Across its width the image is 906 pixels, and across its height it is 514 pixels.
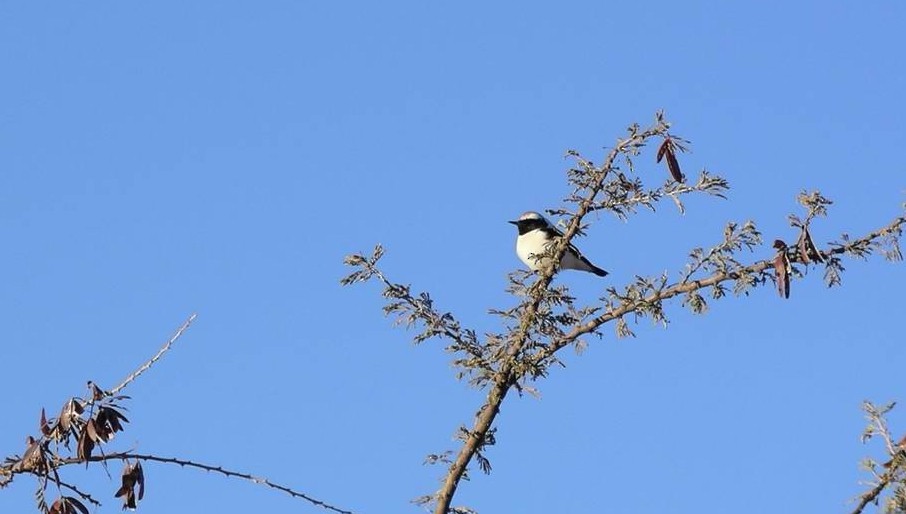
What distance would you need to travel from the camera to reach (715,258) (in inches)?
183

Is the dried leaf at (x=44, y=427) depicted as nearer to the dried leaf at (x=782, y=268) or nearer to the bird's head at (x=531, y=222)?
the dried leaf at (x=782, y=268)

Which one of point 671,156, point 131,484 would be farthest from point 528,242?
point 131,484

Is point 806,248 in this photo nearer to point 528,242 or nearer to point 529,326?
point 529,326

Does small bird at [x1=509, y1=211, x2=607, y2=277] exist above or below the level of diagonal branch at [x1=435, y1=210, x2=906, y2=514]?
above

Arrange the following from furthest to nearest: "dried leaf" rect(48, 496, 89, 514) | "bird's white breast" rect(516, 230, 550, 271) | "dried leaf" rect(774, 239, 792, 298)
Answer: "bird's white breast" rect(516, 230, 550, 271) < "dried leaf" rect(774, 239, 792, 298) < "dried leaf" rect(48, 496, 89, 514)

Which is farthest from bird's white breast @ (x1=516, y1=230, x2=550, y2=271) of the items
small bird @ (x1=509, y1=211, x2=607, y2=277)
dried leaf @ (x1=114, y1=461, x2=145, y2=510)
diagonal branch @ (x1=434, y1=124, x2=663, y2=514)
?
dried leaf @ (x1=114, y1=461, x2=145, y2=510)

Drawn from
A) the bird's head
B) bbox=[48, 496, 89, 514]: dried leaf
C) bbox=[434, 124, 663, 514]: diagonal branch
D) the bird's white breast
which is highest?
the bird's head

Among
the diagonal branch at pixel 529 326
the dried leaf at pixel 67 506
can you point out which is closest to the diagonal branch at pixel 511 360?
the diagonal branch at pixel 529 326

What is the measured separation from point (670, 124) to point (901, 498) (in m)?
1.59

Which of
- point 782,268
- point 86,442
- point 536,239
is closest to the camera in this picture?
point 86,442

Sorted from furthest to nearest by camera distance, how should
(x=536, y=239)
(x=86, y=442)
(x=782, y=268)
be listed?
(x=536, y=239) → (x=782, y=268) → (x=86, y=442)

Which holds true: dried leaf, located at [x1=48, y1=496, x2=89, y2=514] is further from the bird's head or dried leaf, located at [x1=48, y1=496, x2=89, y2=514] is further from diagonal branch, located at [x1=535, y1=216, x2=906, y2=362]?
the bird's head

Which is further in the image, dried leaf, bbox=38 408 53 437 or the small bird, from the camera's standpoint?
the small bird

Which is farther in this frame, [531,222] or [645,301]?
[531,222]
